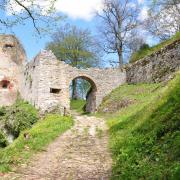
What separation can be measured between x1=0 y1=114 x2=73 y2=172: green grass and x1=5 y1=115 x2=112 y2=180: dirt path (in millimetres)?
289

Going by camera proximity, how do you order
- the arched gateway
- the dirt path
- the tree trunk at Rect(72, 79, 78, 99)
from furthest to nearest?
1. the tree trunk at Rect(72, 79, 78, 99)
2. the arched gateway
3. the dirt path

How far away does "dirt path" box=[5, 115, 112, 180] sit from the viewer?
8.30 m

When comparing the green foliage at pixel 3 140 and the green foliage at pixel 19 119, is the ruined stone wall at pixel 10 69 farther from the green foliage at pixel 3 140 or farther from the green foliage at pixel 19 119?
the green foliage at pixel 3 140

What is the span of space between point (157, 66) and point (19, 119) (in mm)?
8958

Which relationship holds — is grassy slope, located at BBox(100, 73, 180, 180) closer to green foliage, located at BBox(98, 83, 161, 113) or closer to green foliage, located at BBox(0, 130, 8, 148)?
green foliage, located at BBox(98, 83, 161, 113)

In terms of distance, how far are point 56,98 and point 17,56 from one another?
6.11m

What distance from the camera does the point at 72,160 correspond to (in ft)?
32.3

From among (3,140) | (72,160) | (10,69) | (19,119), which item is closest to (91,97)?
(10,69)

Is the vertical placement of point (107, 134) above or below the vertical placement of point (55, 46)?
below

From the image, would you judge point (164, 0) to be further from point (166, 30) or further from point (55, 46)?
point (55, 46)

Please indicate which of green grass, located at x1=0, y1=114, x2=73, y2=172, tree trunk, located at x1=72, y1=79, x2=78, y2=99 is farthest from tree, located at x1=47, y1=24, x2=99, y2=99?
green grass, located at x1=0, y1=114, x2=73, y2=172

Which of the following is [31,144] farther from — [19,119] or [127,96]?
[127,96]

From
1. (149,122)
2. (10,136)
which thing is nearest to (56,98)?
(10,136)

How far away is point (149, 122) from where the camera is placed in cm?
1097
